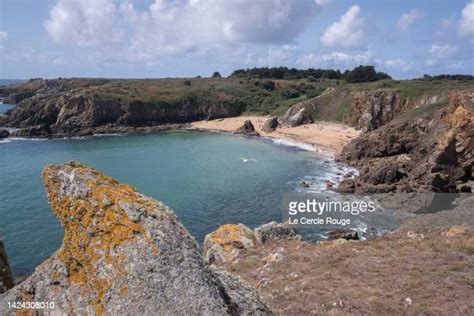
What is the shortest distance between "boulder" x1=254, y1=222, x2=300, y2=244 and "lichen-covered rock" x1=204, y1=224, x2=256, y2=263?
323 millimetres

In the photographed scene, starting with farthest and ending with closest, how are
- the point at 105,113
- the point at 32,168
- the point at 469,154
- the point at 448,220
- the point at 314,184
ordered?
the point at 105,113
the point at 32,168
the point at 314,184
the point at 469,154
the point at 448,220

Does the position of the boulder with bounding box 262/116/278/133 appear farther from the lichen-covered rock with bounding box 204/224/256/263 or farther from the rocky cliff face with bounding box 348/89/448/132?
the lichen-covered rock with bounding box 204/224/256/263

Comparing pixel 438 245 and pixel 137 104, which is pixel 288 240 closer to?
pixel 438 245

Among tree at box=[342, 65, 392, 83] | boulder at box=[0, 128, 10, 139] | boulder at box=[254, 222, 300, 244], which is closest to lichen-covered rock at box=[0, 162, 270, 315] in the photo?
boulder at box=[254, 222, 300, 244]

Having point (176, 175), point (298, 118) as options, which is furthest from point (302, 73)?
point (176, 175)

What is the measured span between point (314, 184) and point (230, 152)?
22282 mm

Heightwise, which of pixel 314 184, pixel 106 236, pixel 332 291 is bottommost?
pixel 314 184

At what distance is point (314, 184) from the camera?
4475 cm

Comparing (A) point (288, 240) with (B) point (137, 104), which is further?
(B) point (137, 104)

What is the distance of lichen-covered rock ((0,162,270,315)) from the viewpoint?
196 inches

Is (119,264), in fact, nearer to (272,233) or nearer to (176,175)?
(272,233)

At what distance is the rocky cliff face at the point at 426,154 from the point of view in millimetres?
38406

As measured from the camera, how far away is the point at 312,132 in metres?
74.9

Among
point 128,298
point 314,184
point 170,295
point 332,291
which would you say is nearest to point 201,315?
point 170,295
